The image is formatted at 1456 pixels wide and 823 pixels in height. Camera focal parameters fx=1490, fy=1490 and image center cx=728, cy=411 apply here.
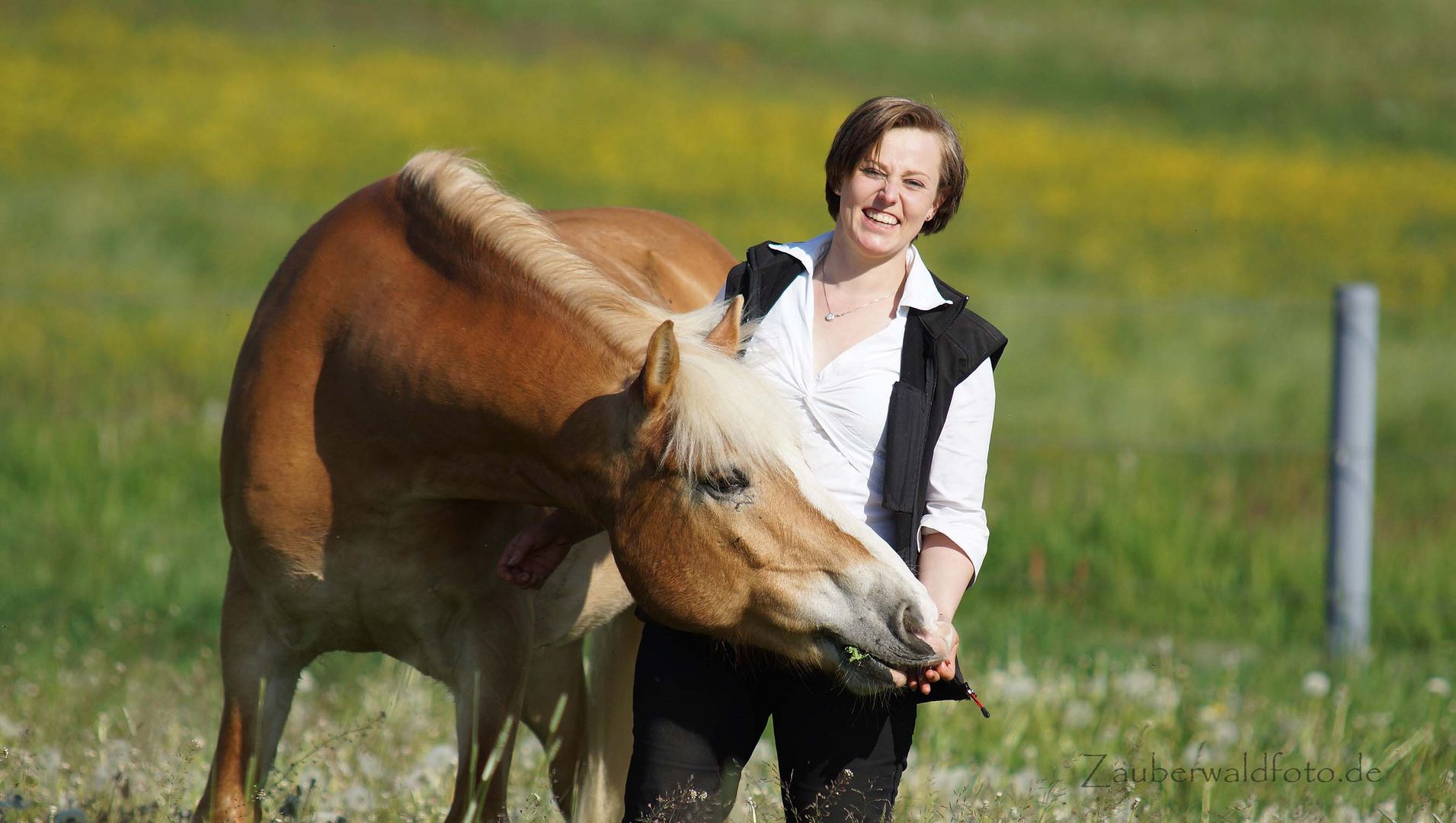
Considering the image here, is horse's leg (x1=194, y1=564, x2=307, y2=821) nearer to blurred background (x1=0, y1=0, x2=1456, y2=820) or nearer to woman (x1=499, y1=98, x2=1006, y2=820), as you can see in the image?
blurred background (x1=0, y1=0, x2=1456, y2=820)

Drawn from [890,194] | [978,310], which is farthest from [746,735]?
[978,310]

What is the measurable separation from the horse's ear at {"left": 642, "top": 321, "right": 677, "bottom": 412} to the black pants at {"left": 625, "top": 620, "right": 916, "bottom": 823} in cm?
58

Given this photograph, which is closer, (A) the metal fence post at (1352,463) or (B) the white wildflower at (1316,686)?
(B) the white wildflower at (1316,686)

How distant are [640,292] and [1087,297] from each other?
10059 millimetres

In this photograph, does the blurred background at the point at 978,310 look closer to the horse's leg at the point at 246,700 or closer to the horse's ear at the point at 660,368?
the horse's leg at the point at 246,700

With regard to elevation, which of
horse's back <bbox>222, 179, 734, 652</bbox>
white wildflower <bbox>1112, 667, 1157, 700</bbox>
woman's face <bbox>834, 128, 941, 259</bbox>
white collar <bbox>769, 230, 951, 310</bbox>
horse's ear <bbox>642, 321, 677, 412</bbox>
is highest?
woman's face <bbox>834, 128, 941, 259</bbox>

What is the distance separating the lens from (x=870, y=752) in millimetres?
2949

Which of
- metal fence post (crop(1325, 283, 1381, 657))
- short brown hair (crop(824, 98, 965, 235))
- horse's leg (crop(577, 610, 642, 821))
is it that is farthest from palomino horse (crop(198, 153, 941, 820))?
metal fence post (crop(1325, 283, 1381, 657))

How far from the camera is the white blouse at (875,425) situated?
288cm

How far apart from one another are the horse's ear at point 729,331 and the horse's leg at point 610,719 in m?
1.61

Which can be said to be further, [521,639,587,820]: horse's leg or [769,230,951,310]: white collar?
[521,639,587,820]: horse's leg

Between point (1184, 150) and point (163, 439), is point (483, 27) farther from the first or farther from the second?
point (163, 439)

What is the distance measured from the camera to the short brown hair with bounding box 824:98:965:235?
9.61ft

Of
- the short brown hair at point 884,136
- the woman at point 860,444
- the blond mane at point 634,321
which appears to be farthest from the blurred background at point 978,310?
the short brown hair at point 884,136
